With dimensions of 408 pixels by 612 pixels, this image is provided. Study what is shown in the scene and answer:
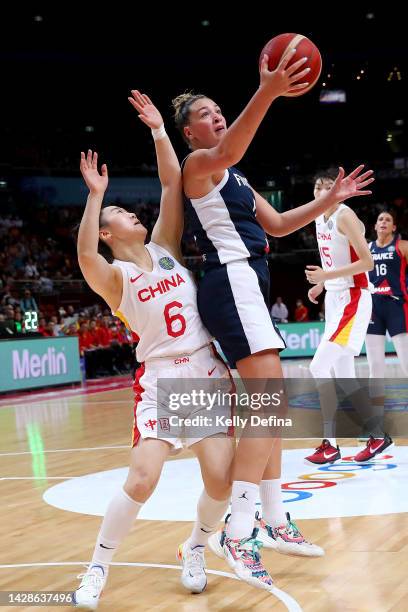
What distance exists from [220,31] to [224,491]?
66.3 feet

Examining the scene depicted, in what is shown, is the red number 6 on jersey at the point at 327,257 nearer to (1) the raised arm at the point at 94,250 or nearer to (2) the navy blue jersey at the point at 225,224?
(2) the navy blue jersey at the point at 225,224

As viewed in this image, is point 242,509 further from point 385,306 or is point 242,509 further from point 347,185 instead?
point 385,306

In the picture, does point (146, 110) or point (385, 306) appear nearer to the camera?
point (146, 110)

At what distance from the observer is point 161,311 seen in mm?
3699

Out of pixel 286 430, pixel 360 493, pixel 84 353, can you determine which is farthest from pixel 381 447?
pixel 84 353

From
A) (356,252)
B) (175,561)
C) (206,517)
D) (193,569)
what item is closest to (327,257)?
(356,252)

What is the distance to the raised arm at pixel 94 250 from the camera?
→ 11.7ft

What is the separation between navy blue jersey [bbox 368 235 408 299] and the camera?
7.50 meters

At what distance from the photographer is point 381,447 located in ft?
21.3

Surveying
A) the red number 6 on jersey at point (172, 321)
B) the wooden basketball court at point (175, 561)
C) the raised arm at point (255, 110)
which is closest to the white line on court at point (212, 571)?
the wooden basketball court at point (175, 561)

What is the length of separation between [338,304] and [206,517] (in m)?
3.09

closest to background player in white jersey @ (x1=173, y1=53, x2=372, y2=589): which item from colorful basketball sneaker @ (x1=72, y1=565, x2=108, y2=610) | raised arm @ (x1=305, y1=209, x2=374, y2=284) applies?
colorful basketball sneaker @ (x1=72, y1=565, x2=108, y2=610)

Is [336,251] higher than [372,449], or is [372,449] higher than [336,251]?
[336,251]

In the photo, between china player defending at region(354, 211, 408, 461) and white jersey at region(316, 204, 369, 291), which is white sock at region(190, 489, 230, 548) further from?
china player defending at region(354, 211, 408, 461)
